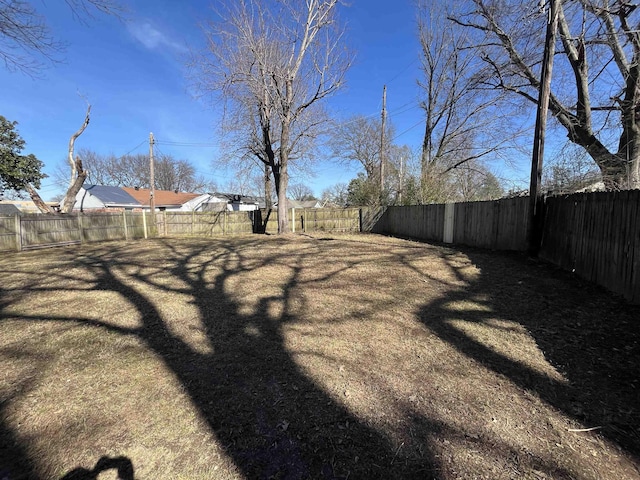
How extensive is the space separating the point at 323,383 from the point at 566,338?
2604 mm

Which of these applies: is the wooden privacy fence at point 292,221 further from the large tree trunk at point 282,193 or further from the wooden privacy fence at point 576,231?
the wooden privacy fence at point 576,231

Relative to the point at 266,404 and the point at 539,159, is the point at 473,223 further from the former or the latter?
the point at 266,404

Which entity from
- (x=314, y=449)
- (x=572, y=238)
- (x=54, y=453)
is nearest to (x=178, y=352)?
(x=54, y=453)

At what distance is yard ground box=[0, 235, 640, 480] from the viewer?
1.72 m

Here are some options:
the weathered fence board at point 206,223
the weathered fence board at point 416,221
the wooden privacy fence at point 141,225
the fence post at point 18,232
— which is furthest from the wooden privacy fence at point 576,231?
the fence post at point 18,232

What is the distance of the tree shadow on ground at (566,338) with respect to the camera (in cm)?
212

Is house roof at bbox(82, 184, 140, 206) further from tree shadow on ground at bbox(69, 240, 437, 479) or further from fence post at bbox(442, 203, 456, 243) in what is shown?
tree shadow on ground at bbox(69, 240, 437, 479)

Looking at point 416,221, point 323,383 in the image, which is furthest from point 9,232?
point 416,221

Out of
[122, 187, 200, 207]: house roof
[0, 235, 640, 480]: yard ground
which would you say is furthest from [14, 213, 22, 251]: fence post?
[122, 187, 200, 207]: house roof

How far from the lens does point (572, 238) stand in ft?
17.3

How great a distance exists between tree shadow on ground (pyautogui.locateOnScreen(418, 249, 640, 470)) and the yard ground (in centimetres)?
2

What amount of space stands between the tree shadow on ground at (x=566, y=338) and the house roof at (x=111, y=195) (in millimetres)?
30388

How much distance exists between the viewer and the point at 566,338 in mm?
3141

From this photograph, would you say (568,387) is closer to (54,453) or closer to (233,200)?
(54,453)
